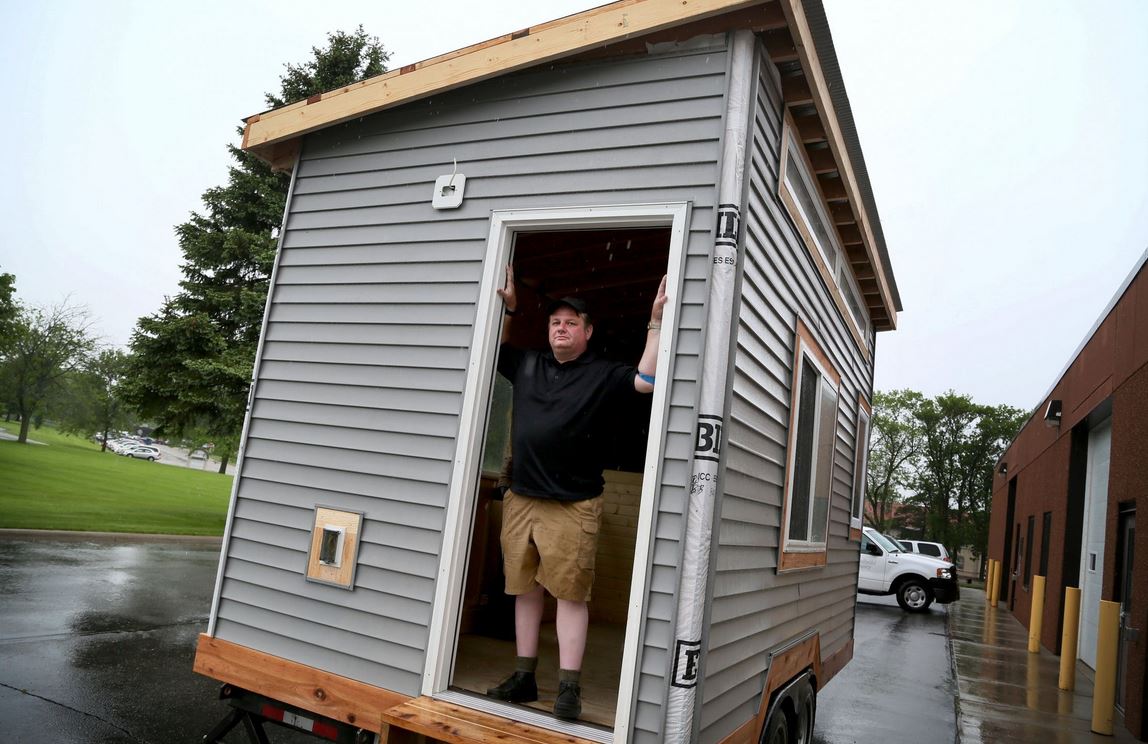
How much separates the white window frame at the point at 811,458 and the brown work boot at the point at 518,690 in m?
1.50

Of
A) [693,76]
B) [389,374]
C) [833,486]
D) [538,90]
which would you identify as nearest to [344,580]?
[389,374]

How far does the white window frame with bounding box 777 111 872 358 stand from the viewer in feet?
12.6

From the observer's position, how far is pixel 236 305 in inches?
615

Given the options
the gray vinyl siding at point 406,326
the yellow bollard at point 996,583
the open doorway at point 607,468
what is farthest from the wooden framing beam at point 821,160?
the yellow bollard at point 996,583

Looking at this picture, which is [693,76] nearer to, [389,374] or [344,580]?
[389,374]

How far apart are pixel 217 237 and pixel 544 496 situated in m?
14.9

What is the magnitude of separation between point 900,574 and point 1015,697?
879 centimetres

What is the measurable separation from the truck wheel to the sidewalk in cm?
254

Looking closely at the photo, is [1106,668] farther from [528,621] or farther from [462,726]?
[462,726]

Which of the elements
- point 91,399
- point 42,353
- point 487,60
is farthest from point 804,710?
point 91,399

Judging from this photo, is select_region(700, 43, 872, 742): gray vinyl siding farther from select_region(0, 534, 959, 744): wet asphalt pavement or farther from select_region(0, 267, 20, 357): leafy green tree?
select_region(0, 267, 20, 357): leafy green tree

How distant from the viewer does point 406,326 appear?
362cm

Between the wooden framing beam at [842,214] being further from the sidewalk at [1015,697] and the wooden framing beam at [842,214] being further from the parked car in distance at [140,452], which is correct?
the parked car in distance at [140,452]

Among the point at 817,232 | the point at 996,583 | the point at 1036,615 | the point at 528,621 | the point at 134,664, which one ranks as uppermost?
the point at 817,232
